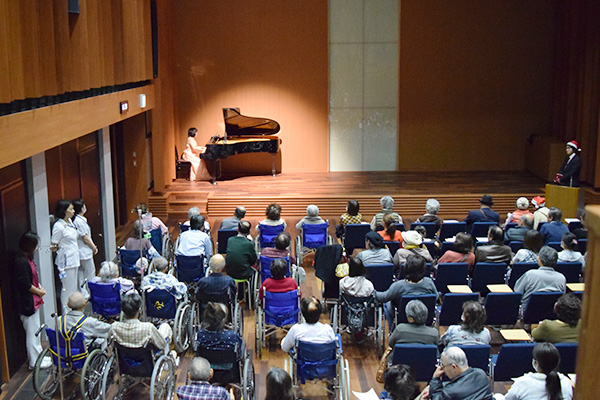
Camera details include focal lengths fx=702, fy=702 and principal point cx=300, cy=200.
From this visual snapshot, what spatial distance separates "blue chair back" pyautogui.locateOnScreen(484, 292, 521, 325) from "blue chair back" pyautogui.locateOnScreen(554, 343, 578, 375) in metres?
1.29

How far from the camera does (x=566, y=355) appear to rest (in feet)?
16.9

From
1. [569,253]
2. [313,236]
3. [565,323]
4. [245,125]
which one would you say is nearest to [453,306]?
[565,323]

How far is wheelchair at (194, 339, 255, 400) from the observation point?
530 centimetres

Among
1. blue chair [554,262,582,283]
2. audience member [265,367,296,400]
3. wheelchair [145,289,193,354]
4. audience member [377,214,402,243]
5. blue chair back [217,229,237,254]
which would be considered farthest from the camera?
blue chair back [217,229,237,254]

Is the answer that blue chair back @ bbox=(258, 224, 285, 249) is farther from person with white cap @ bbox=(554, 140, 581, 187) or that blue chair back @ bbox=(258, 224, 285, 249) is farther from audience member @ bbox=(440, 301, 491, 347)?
person with white cap @ bbox=(554, 140, 581, 187)

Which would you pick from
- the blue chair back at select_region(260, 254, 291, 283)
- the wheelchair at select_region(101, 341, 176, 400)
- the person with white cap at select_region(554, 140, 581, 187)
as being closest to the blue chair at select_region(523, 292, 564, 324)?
the blue chair back at select_region(260, 254, 291, 283)

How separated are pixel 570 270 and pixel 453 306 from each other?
1.56 meters

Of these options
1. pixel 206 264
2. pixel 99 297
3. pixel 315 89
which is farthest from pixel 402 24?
pixel 99 297

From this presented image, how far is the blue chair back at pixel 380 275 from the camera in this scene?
735cm

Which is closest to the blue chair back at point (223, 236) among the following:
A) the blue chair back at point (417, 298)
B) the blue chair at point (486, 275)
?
the blue chair back at point (417, 298)

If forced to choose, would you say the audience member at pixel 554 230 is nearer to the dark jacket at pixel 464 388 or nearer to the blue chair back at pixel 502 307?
the blue chair back at pixel 502 307

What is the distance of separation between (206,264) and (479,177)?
812 cm

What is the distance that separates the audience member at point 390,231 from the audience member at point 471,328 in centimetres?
293

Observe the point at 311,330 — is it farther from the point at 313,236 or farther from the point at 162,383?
the point at 313,236
